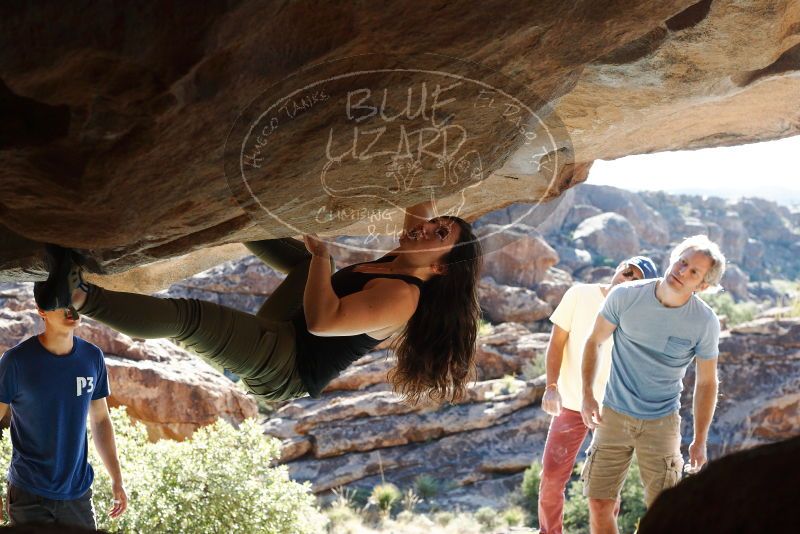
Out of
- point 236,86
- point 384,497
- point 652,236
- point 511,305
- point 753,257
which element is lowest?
point 384,497

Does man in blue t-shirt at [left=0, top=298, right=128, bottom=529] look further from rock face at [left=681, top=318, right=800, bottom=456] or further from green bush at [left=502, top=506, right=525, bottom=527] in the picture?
rock face at [left=681, top=318, right=800, bottom=456]

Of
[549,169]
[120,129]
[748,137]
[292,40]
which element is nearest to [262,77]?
[292,40]

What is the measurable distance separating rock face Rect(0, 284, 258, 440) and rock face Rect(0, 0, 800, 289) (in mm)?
6433

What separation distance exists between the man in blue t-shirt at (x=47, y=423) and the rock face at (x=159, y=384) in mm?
5878

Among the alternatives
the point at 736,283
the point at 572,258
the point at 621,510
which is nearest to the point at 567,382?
the point at 621,510

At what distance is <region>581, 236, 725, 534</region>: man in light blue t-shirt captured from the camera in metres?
3.97

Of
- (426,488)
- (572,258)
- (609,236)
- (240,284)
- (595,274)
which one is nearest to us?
(426,488)

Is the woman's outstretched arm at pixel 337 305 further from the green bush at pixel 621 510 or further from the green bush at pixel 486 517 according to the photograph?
the green bush at pixel 486 517

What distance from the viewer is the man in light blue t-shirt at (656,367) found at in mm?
3969

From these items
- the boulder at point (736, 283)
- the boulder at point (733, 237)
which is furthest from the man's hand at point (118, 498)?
the boulder at point (733, 237)

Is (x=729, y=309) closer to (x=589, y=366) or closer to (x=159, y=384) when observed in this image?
(x=159, y=384)

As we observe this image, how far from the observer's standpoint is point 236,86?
1.93m

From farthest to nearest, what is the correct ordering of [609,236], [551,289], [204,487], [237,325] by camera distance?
[609,236] → [551,289] → [204,487] → [237,325]

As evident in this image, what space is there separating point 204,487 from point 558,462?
9.88 ft
